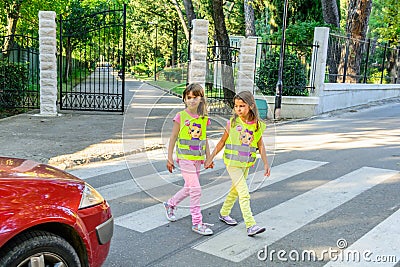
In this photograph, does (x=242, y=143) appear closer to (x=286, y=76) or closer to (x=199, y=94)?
(x=199, y=94)

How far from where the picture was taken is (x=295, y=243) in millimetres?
4465

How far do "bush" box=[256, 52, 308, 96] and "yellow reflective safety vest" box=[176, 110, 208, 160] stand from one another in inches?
424

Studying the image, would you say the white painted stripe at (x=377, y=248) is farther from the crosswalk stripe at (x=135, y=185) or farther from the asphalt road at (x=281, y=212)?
the crosswalk stripe at (x=135, y=185)

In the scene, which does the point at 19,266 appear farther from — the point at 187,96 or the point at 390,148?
the point at 390,148

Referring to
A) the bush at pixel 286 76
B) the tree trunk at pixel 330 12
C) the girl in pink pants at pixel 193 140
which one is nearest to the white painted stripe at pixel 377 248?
the girl in pink pants at pixel 193 140

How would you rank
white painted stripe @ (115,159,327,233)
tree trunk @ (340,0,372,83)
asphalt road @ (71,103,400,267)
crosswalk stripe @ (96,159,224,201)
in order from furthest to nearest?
tree trunk @ (340,0,372,83) → crosswalk stripe @ (96,159,224,201) → white painted stripe @ (115,159,327,233) → asphalt road @ (71,103,400,267)

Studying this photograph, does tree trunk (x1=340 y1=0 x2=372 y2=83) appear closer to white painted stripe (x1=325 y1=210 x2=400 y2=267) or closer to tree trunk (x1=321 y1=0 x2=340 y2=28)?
tree trunk (x1=321 y1=0 x2=340 y2=28)

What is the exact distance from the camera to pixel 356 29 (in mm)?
19641

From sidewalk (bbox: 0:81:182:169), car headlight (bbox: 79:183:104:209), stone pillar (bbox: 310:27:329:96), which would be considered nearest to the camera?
car headlight (bbox: 79:183:104:209)

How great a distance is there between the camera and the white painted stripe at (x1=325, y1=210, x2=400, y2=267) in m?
4.07

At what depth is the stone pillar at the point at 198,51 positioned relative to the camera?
13547 millimetres

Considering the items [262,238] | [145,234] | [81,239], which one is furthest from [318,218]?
[81,239]

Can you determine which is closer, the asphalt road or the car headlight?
the car headlight

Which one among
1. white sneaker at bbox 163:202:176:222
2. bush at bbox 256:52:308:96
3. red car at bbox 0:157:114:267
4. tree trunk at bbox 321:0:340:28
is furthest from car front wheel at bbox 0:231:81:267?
tree trunk at bbox 321:0:340:28
